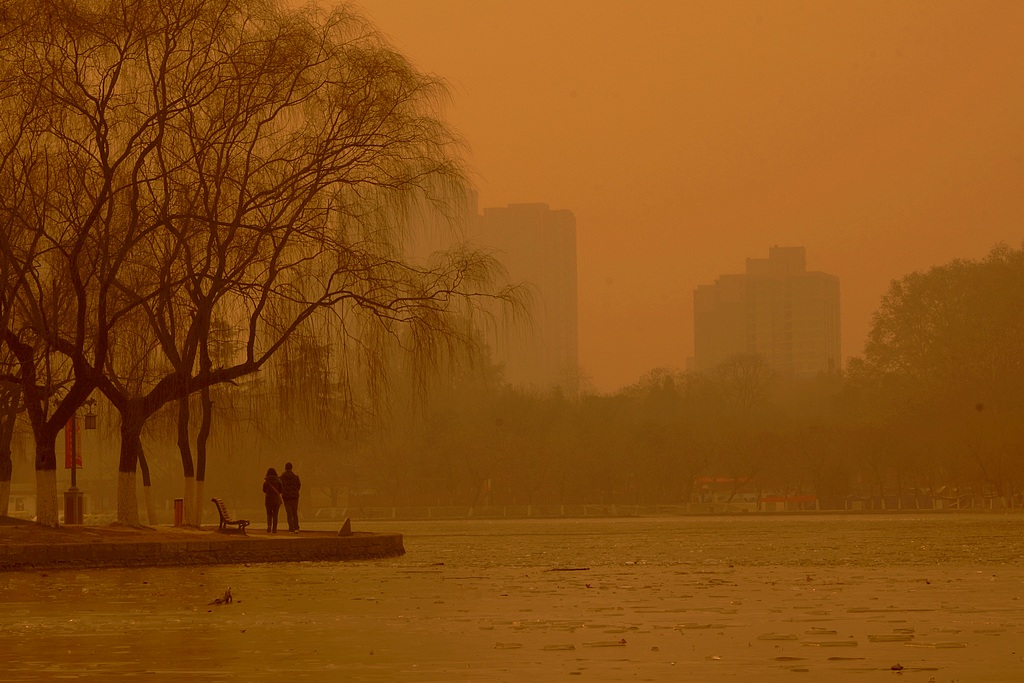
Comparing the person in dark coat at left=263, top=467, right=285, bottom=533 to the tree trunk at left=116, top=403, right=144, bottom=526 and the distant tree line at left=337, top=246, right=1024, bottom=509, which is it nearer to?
the tree trunk at left=116, top=403, right=144, bottom=526

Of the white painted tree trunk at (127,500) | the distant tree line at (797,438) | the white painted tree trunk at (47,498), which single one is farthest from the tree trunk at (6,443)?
the distant tree line at (797,438)

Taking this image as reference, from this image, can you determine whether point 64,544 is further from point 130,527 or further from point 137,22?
point 137,22

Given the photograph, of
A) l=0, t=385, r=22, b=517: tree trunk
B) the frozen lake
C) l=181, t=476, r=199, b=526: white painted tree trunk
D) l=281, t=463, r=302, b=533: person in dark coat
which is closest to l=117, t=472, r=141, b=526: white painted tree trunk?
l=181, t=476, r=199, b=526: white painted tree trunk

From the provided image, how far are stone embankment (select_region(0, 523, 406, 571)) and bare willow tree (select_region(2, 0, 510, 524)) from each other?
2.57 metres

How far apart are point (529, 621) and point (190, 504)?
23.6 meters

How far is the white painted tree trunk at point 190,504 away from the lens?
39.5m

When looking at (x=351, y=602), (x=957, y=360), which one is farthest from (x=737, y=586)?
(x=957, y=360)

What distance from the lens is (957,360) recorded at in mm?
111062

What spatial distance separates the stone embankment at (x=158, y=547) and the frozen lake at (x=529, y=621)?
1.05 meters

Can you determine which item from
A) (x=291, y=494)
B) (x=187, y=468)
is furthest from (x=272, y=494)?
(x=187, y=468)

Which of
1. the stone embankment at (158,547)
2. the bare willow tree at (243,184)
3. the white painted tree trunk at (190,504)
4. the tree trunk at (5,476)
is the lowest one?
the stone embankment at (158,547)

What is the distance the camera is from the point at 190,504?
131 feet

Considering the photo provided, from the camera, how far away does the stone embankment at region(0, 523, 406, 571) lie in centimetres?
3077

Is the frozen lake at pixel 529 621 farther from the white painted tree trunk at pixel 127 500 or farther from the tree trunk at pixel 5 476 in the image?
the tree trunk at pixel 5 476
